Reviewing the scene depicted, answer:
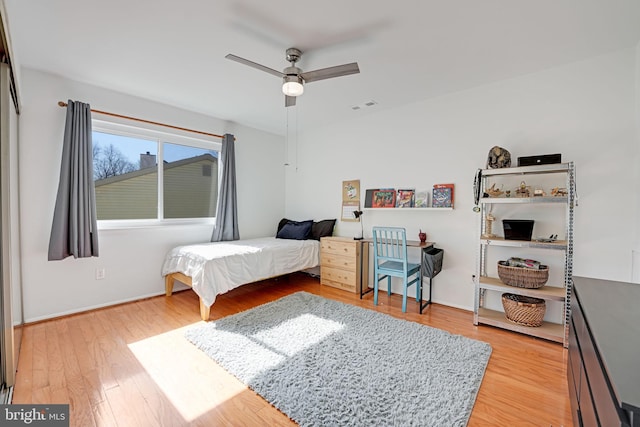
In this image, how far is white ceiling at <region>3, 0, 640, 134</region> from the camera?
5.98 ft

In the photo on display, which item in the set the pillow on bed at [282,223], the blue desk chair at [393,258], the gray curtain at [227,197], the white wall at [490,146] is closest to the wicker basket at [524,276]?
the white wall at [490,146]

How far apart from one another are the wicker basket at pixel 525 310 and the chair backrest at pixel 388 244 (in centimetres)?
102

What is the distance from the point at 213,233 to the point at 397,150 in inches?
112

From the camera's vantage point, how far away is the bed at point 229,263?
2848 millimetres

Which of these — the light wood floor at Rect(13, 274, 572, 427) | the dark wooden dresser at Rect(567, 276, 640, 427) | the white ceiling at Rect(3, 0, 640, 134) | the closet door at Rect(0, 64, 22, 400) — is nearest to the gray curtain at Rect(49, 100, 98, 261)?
the white ceiling at Rect(3, 0, 640, 134)

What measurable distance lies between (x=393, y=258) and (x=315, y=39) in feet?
7.55

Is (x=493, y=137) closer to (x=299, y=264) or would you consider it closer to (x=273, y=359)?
(x=299, y=264)

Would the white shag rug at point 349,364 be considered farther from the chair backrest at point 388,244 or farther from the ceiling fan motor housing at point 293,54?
the ceiling fan motor housing at point 293,54

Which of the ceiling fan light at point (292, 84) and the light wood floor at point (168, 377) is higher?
the ceiling fan light at point (292, 84)

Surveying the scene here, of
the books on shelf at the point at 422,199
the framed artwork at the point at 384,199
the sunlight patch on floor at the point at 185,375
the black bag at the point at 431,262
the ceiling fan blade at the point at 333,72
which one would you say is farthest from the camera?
the framed artwork at the point at 384,199

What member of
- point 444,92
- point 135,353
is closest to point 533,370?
point 444,92

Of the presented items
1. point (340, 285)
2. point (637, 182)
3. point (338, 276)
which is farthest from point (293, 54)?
point (637, 182)

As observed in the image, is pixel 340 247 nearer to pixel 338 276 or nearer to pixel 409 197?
pixel 338 276

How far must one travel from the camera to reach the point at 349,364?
6.66 ft
